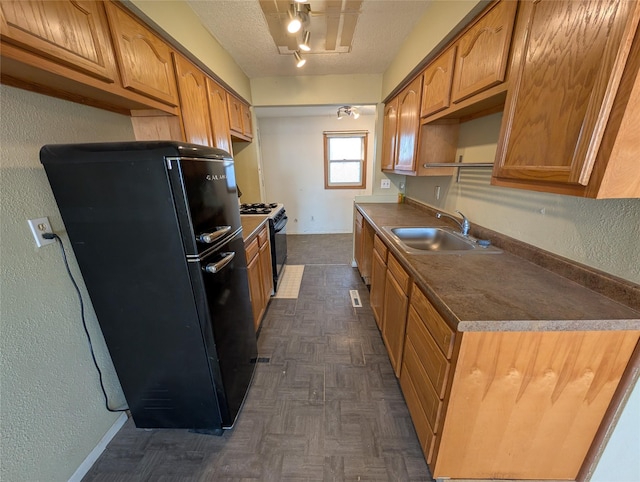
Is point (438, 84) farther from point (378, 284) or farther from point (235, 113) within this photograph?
point (235, 113)

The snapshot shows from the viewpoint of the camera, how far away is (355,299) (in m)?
2.78

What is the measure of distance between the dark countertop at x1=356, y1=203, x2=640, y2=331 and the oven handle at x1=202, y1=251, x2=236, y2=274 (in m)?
0.97

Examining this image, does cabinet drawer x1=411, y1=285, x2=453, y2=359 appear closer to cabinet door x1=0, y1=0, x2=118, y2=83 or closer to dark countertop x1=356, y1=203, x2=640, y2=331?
dark countertop x1=356, y1=203, x2=640, y2=331

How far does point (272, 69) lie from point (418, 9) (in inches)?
65.9

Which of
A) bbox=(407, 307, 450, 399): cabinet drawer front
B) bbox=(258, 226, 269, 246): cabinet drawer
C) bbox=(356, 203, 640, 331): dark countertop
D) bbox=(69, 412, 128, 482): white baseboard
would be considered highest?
bbox=(356, 203, 640, 331): dark countertop

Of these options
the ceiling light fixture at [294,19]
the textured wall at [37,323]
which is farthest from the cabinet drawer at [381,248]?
the textured wall at [37,323]

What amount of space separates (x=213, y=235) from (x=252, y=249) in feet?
3.14

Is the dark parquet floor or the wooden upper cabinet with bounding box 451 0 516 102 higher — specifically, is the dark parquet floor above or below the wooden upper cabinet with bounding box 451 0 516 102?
below

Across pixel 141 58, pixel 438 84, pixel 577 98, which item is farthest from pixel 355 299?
pixel 141 58

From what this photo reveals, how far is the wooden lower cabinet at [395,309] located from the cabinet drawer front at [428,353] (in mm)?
128

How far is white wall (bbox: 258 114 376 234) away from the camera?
4.82 meters

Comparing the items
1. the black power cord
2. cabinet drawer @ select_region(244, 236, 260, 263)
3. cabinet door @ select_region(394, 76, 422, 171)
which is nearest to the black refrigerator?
the black power cord

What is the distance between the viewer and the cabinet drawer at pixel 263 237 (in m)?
2.33

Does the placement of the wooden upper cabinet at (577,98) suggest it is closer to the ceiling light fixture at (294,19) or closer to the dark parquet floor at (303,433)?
the ceiling light fixture at (294,19)
